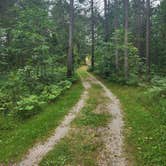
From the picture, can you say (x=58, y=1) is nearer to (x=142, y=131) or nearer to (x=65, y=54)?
(x=65, y=54)

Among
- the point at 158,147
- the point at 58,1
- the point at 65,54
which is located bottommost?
the point at 158,147

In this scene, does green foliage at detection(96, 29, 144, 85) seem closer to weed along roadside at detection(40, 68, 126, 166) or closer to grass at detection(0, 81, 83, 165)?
weed along roadside at detection(40, 68, 126, 166)

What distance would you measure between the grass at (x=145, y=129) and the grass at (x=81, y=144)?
115 centimetres

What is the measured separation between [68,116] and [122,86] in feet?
32.0

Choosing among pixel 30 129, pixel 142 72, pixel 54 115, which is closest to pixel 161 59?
pixel 142 72

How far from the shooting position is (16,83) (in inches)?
667

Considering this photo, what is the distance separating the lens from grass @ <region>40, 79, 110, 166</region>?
7.38 meters

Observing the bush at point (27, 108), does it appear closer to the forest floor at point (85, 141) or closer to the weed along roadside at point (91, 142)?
the forest floor at point (85, 141)

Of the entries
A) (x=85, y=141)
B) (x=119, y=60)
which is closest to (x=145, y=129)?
(x=85, y=141)

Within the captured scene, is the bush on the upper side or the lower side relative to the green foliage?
lower

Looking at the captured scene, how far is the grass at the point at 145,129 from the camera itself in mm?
7562

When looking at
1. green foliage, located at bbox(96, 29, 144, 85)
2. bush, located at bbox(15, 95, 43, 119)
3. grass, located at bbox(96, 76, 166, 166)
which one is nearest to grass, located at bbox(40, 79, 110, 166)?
grass, located at bbox(96, 76, 166, 166)

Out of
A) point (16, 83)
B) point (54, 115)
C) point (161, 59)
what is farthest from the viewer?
point (161, 59)

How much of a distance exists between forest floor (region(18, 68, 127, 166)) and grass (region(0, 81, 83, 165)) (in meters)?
0.33
